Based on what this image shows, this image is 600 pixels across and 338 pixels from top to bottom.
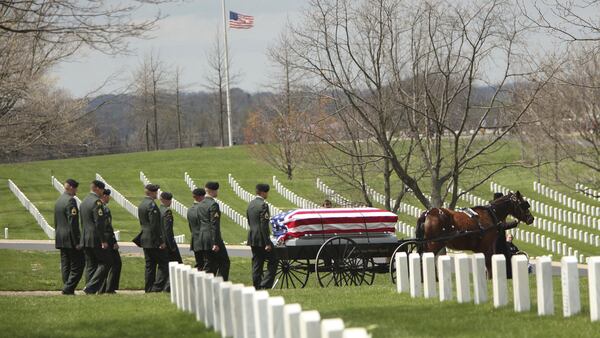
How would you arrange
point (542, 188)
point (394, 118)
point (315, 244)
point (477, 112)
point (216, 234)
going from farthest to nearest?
point (542, 188)
point (477, 112)
point (394, 118)
point (315, 244)
point (216, 234)

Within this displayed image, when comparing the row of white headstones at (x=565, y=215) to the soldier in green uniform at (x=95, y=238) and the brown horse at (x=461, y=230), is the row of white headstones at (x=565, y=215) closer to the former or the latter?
the brown horse at (x=461, y=230)

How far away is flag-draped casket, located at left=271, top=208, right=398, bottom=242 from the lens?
17406 millimetres

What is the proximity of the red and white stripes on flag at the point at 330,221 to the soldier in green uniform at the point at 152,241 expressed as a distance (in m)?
1.91

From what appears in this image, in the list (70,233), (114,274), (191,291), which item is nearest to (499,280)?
(191,291)

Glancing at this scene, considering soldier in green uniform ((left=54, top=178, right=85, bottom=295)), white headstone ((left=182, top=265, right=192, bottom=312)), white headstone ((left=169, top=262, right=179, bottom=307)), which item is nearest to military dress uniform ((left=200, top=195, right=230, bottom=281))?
soldier in green uniform ((left=54, top=178, right=85, bottom=295))

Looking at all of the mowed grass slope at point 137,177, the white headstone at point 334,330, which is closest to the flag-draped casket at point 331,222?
the white headstone at point 334,330

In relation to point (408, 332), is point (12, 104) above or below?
above

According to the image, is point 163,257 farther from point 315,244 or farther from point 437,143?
point 437,143

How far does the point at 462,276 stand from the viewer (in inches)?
430

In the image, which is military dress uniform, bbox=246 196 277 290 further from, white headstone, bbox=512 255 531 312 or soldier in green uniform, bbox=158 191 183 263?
white headstone, bbox=512 255 531 312

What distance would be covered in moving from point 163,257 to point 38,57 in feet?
21.9

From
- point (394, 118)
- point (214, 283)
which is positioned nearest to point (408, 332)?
point (214, 283)

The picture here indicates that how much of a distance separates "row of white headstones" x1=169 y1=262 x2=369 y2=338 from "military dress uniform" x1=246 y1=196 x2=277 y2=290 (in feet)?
13.9

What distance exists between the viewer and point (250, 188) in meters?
58.2
